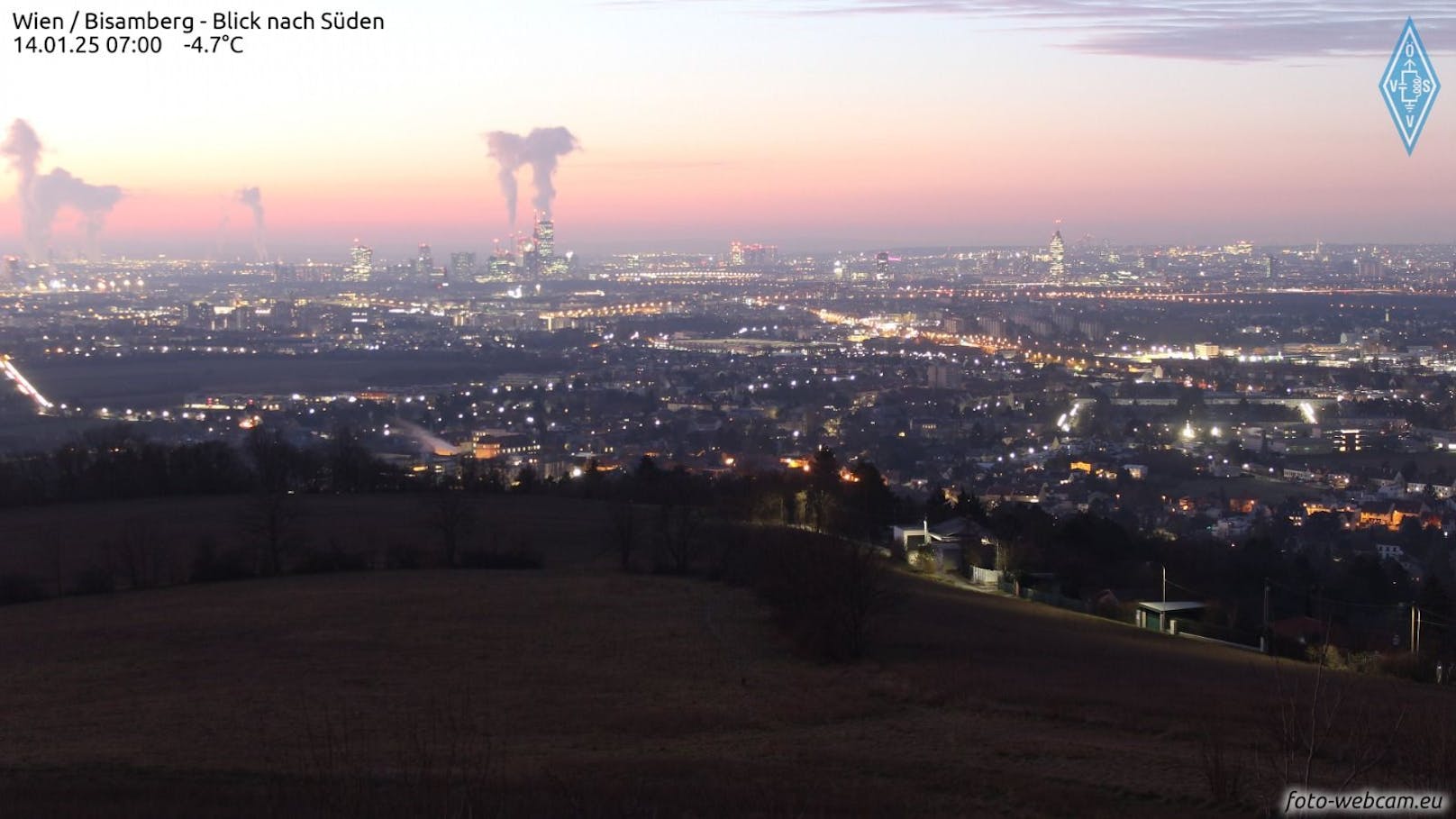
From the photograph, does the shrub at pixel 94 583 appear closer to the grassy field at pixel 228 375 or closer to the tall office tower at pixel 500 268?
the grassy field at pixel 228 375

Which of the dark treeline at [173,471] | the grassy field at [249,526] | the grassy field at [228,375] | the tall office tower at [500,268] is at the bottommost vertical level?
the grassy field at [249,526]

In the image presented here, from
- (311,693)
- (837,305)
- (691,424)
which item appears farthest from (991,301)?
(311,693)

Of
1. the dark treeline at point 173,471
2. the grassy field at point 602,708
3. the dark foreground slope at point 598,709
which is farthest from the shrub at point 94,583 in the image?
the dark treeline at point 173,471

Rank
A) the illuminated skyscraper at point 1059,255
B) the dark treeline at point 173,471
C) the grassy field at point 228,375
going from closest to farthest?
1. the dark treeline at point 173,471
2. the grassy field at point 228,375
3. the illuminated skyscraper at point 1059,255

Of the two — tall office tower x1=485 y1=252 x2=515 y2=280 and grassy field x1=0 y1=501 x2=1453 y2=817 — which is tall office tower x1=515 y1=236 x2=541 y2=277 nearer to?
tall office tower x1=485 y1=252 x2=515 y2=280

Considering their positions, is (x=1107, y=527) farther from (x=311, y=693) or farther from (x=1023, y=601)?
(x=311, y=693)

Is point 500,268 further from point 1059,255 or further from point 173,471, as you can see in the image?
point 173,471

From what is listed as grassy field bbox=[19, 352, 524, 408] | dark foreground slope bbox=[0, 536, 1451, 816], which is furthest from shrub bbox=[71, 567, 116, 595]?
grassy field bbox=[19, 352, 524, 408]
